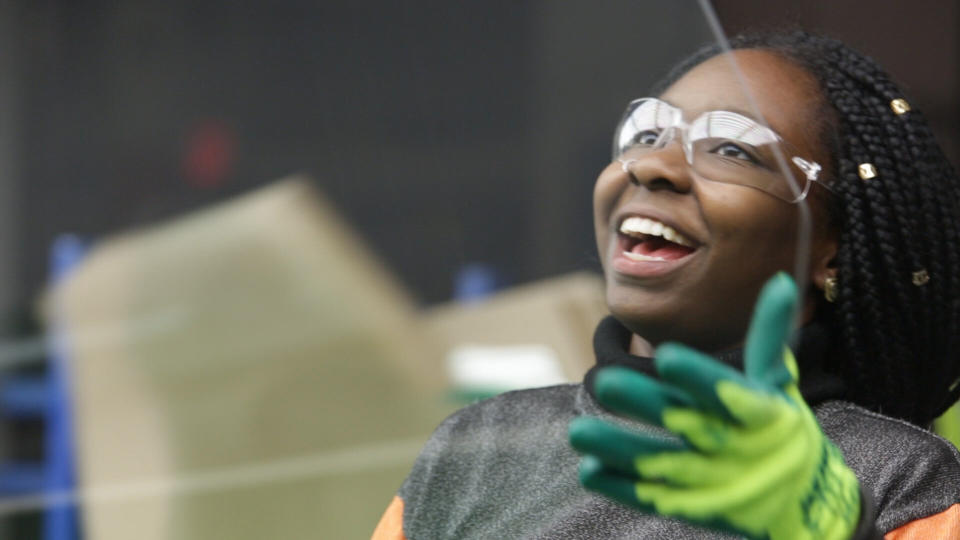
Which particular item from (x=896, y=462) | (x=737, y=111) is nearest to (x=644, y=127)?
(x=737, y=111)

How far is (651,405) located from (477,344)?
0.71 meters

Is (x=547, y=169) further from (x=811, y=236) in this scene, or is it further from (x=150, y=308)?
(x=150, y=308)

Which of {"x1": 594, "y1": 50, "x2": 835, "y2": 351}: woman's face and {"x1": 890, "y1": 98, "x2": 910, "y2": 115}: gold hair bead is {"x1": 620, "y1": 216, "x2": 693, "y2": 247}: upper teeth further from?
{"x1": 890, "y1": 98, "x2": 910, "y2": 115}: gold hair bead

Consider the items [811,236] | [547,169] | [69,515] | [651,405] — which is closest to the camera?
[651,405]

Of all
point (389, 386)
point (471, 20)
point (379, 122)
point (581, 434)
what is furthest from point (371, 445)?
point (581, 434)

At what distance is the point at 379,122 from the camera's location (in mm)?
1323

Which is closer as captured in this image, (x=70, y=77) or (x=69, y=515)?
(x=70, y=77)

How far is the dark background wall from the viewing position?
1.23m

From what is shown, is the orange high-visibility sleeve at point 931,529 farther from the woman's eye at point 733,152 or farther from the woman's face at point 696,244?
the woman's eye at point 733,152

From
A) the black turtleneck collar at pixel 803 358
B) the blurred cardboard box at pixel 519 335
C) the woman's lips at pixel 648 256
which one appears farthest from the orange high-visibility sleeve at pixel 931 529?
the blurred cardboard box at pixel 519 335

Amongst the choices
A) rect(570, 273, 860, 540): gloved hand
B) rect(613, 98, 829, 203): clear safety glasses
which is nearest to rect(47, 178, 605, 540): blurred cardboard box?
rect(613, 98, 829, 203): clear safety glasses

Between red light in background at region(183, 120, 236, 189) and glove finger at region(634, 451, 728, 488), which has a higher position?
red light in background at region(183, 120, 236, 189)

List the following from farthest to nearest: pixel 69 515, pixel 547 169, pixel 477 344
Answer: pixel 477 344 → pixel 69 515 → pixel 547 169

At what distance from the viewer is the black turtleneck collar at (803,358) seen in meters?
1.18
